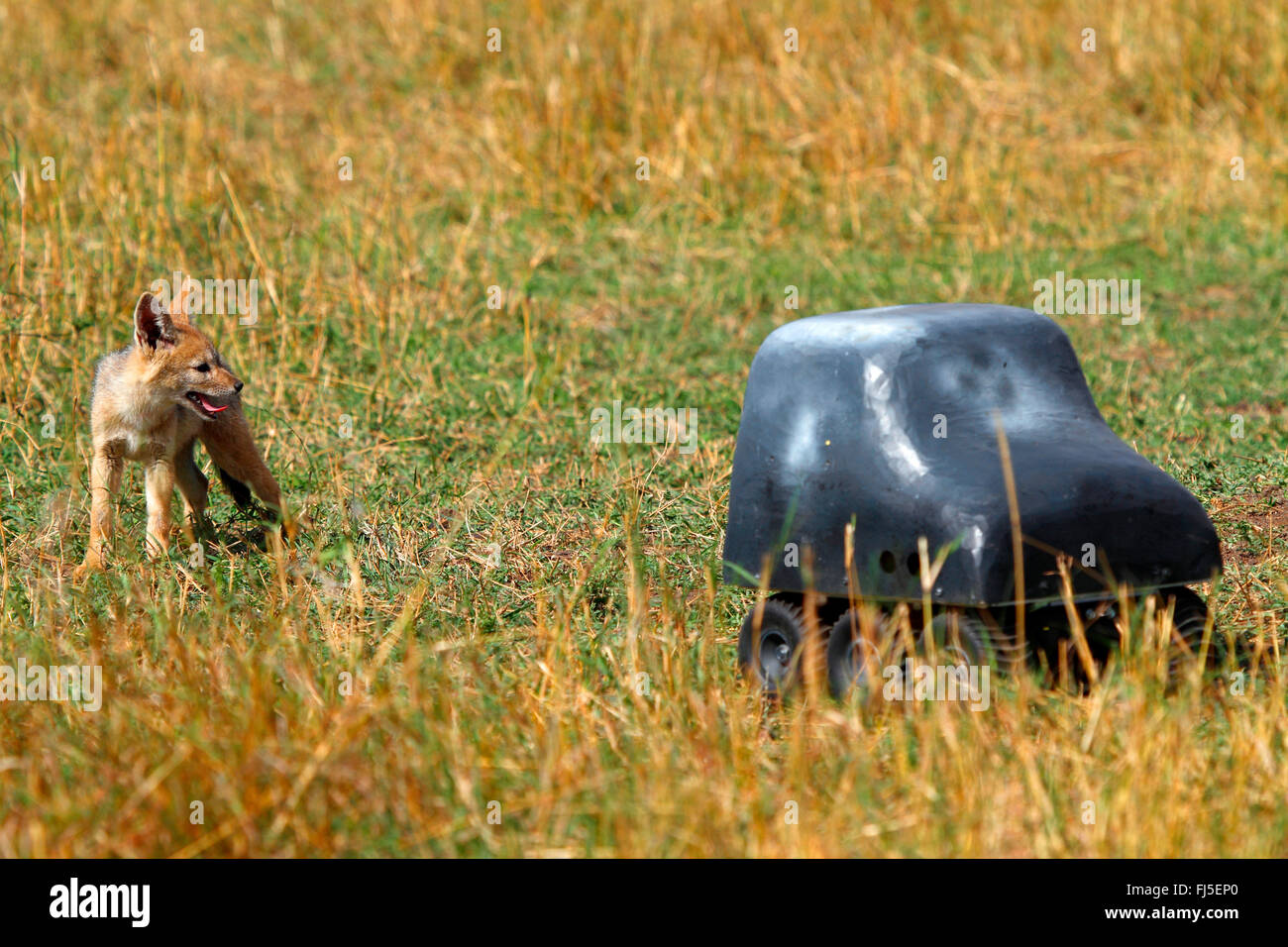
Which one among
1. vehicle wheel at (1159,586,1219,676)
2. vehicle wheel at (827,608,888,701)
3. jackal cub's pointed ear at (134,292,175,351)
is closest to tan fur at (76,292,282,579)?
jackal cub's pointed ear at (134,292,175,351)

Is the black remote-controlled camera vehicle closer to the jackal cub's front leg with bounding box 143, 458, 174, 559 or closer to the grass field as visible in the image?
the grass field

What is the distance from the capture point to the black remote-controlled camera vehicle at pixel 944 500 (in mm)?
3506

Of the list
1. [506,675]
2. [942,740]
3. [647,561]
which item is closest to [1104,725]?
[942,740]

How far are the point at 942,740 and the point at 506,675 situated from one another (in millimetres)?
1237

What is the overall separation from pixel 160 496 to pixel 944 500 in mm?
2898

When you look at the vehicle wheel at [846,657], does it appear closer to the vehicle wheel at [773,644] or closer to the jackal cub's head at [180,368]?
the vehicle wheel at [773,644]

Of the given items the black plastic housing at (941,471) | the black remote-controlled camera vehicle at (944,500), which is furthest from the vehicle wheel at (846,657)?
the black plastic housing at (941,471)

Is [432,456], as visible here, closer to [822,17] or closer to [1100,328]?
[1100,328]

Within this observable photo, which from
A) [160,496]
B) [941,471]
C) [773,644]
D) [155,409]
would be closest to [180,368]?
[155,409]

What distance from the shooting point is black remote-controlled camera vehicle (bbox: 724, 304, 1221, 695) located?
3506 mm

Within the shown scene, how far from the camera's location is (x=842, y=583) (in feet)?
12.2

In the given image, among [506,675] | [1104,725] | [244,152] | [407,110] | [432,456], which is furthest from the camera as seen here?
[407,110]

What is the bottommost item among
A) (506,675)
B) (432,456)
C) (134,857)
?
(134,857)

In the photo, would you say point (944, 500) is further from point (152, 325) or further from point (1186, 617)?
point (152, 325)
